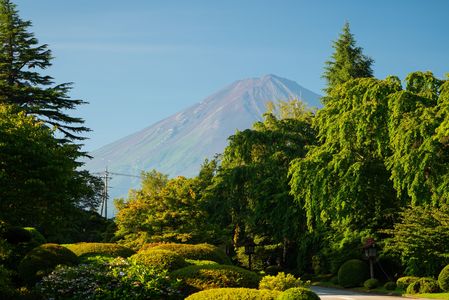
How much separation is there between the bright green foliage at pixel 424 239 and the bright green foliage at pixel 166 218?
1284cm

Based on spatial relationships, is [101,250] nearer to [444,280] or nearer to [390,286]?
[444,280]

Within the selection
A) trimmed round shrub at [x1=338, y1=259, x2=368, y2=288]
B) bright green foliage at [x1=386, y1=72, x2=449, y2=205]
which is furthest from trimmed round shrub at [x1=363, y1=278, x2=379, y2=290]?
bright green foliage at [x1=386, y1=72, x2=449, y2=205]

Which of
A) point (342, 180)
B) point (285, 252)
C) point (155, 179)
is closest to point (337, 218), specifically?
point (342, 180)

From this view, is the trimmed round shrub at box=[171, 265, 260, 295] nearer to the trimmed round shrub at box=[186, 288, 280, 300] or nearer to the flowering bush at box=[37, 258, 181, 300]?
the flowering bush at box=[37, 258, 181, 300]

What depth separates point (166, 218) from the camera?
37.7m

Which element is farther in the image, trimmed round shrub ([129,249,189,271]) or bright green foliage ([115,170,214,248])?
bright green foliage ([115,170,214,248])

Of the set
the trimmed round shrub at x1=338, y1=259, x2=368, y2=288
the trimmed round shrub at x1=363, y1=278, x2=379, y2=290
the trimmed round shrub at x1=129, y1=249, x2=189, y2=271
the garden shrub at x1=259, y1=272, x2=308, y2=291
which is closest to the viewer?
the garden shrub at x1=259, y1=272, x2=308, y2=291

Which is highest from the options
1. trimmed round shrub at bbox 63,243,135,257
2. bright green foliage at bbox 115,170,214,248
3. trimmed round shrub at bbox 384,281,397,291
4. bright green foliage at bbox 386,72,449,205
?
bright green foliage at bbox 386,72,449,205

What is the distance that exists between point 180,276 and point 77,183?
766 cm

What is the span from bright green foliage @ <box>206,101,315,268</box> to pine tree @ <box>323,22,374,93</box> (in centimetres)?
596

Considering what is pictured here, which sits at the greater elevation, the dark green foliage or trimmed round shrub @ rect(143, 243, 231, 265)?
trimmed round shrub @ rect(143, 243, 231, 265)

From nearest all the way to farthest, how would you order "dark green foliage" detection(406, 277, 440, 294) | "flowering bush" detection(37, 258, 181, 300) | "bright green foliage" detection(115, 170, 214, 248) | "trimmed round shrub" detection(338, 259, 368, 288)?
"flowering bush" detection(37, 258, 181, 300) < "dark green foliage" detection(406, 277, 440, 294) < "trimmed round shrub" detection(338, 259, 368, 288) < "bright green foliage" detection(115, 170, 214, 248)

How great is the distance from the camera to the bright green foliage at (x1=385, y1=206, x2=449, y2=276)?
95.6ft

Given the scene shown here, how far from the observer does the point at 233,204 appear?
46.5m
